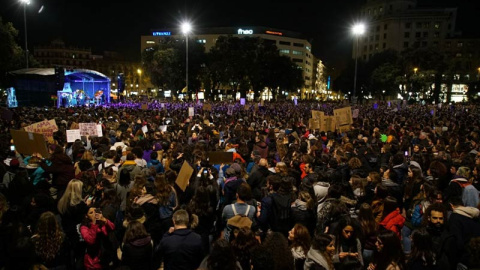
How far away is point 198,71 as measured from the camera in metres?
64.6

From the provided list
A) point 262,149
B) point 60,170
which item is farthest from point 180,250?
point 262,149

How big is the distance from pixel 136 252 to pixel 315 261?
2.10 metres

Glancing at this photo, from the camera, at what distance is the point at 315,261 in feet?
13.1

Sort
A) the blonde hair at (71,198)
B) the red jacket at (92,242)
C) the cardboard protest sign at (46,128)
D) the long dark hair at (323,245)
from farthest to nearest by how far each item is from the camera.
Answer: the cardboard protest sign at (46,128), the blonde hair at (71,198), the red jacket at (92,242), the long dark hair at (323,245)

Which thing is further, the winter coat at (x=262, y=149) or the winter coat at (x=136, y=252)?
the winter coat at (x=262, y=149)

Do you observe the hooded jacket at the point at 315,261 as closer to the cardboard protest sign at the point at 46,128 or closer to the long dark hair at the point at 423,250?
the long dark hair at the point at 423,250

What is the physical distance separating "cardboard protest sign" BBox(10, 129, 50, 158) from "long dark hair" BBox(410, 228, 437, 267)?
8053 mm

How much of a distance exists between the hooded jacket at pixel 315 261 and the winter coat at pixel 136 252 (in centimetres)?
191

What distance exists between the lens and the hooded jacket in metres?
3.98

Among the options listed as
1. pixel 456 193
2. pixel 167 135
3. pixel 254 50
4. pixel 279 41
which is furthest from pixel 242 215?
pixel 279 41

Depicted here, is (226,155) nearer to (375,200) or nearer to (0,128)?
(375,200)

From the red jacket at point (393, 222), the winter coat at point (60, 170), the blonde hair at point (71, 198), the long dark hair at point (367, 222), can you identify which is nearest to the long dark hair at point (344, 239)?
the long dark hair at point (367, 222)

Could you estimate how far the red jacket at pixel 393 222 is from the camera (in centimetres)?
504

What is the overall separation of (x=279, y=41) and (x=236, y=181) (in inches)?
4663
